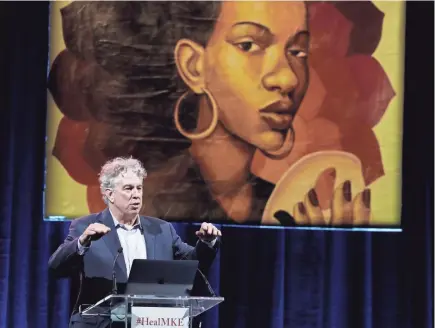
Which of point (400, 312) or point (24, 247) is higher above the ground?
point (24, 247)

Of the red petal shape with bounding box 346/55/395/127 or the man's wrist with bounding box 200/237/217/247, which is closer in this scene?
the man's wrist with bounding box 200/237/217/247

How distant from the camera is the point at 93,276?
299 cm

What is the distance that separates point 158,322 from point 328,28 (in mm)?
2273

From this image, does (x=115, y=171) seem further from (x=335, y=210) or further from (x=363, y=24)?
(x=363, y=24)

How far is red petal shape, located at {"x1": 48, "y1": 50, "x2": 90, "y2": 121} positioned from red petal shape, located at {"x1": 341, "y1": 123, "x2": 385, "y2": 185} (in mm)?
1450

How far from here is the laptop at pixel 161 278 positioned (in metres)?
2.63

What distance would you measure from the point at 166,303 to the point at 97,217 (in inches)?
26.5

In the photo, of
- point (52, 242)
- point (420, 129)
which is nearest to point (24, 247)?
point (52, 242)

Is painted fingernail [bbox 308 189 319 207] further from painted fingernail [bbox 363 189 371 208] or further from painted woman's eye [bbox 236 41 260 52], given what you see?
painted woman's eye [bbox 236 41 260 52]

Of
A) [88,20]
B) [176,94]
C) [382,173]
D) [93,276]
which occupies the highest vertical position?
[88,20]

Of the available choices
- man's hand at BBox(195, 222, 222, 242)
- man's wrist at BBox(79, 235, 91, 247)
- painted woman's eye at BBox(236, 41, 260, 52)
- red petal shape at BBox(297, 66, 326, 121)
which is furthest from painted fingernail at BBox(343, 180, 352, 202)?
man's wrist at BBox(79, 235, 91, 247)

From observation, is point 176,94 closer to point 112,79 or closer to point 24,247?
point 112,79

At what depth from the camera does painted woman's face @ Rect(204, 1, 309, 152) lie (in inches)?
168

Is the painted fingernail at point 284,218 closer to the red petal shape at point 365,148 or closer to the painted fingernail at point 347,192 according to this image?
the painted fingernail at point 347,192
